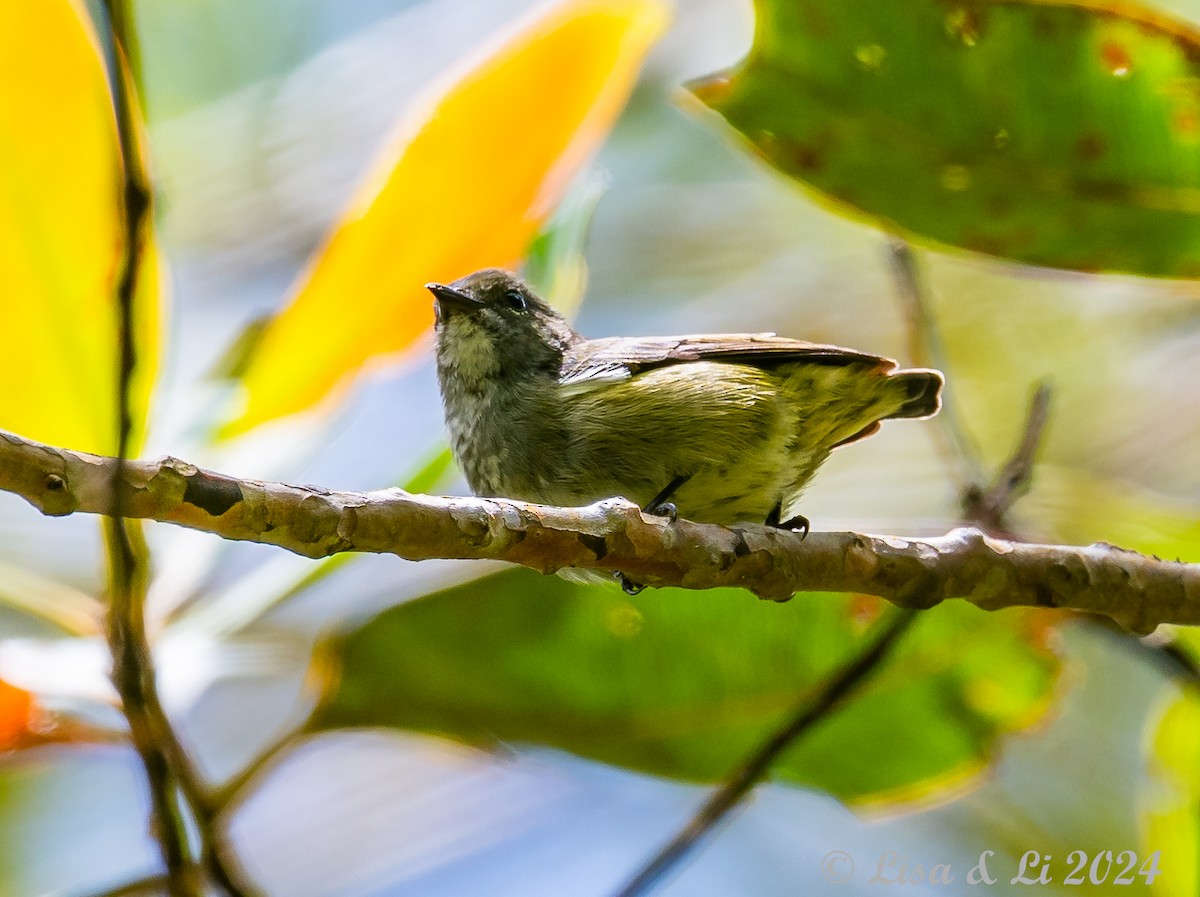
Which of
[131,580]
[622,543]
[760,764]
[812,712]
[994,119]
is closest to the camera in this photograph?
[131,580]

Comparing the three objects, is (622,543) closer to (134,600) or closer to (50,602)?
(134,600)

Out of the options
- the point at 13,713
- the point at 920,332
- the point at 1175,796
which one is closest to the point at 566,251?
the point at 920,332

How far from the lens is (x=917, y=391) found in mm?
3336

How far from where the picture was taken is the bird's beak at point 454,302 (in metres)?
3.37

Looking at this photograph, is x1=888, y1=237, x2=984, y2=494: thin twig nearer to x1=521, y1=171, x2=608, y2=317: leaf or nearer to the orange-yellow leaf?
x1=521, y1=171, x2=608, y2=317: leaf

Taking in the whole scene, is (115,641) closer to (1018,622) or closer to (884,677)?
(884,677)

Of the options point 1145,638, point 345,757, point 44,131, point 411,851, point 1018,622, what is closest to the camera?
point 44,131

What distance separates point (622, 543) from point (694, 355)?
1.30m

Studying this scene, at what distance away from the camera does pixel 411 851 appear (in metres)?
4.61

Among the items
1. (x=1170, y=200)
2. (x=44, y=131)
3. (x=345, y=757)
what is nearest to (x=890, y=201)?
(x=1170, y=200)

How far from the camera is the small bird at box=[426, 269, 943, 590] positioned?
3.04 m

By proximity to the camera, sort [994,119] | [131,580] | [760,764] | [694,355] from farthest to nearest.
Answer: [694,355] < [994,119] < [760,764] < [131,580]

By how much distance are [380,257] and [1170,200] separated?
5.53ft

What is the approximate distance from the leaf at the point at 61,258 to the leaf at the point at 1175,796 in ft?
7.88
